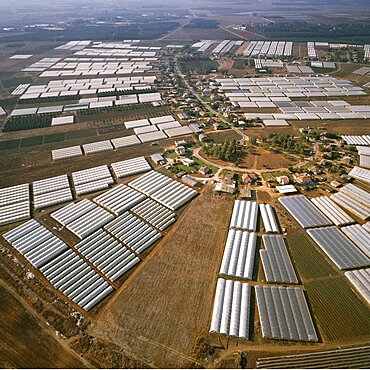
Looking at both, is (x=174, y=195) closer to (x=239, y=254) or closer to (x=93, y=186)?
(x=93, y=186)

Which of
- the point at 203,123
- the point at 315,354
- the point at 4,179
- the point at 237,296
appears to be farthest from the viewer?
the point at 203,123

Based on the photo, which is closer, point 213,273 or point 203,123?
point 213,273

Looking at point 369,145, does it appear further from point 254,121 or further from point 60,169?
point 60,169

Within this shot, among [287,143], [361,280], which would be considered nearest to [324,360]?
[361,280]

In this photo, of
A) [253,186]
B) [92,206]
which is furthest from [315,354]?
[92,206]

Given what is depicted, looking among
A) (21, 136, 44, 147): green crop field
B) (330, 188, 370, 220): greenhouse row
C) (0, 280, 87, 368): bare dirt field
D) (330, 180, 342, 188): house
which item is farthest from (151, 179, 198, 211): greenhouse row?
(21, 136, 44, 147): green crop field

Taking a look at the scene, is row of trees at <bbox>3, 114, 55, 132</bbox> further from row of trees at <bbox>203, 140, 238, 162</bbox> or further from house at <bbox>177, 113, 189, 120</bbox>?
row of trees at <bbox>203, 140, 238, 162</bbox>

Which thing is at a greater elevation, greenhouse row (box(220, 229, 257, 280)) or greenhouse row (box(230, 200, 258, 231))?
greenhouse row (box(230, 200, 258, 231))
